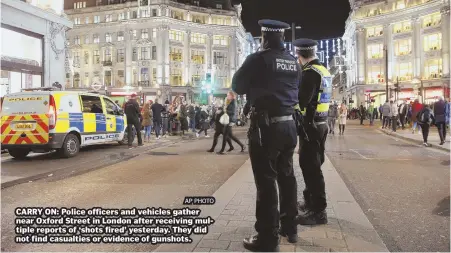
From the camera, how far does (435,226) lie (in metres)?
4.32

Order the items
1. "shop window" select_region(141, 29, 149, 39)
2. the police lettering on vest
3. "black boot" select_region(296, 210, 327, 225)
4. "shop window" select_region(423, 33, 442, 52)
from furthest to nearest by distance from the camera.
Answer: "shop window" select_region(141, 29, 149, 39) → "shop window" select_region(423, 33, 442, 52) → "black boot" select_region(296, 210, 327, 225) → the police lettering on vest

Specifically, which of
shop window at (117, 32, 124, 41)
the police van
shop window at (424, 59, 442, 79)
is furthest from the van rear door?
shop window at (117, 32, 124, 41)

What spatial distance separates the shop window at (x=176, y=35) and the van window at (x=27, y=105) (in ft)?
185

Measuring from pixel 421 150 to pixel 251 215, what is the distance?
1028cm

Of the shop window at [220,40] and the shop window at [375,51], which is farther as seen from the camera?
the shop window at [220,40]

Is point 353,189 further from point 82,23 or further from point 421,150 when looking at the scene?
point 82,23

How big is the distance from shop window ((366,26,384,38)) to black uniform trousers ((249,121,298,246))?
64.1 meters

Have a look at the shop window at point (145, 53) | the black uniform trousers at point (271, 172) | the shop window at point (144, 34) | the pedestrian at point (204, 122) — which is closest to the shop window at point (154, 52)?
the shop window at point (145, 53)

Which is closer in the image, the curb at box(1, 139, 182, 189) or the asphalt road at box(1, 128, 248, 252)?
the asphalt road at box(1, 128, 248, 252)

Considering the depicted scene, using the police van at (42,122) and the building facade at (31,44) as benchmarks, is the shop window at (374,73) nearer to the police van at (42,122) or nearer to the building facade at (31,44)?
the building facade at (31,44)

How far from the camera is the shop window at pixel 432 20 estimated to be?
53166 millimetres

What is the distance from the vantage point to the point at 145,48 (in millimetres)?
63969

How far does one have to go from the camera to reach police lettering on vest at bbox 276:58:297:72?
3.54 meters

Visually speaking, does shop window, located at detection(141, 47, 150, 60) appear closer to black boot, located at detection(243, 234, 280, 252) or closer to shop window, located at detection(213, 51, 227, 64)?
shop window, located at detection(213, 51, 227, 64)
